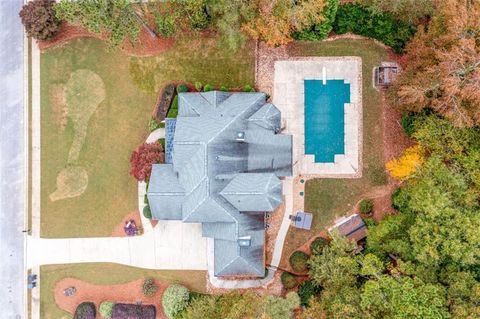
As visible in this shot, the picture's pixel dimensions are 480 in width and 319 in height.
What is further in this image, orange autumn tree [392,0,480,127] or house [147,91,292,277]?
house [147,91,292,277]

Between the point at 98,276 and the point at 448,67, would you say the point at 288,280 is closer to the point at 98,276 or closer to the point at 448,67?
the point at 98,276

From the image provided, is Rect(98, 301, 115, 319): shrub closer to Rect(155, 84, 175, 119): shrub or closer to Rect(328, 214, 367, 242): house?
Rect(155, 84, 175, 119): shrub

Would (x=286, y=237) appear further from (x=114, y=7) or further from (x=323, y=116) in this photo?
→ (x=114, y=7)

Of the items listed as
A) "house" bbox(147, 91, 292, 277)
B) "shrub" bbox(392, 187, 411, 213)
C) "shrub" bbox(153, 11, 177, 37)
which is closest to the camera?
"house" bbox(147, 91, 292, 277)

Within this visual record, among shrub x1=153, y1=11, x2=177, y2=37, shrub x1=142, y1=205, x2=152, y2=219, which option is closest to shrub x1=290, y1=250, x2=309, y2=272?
shrub x1=142, y1=205, x2=152, y2=219

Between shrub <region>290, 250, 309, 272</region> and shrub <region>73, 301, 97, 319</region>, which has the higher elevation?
shrub <region>290, 250, 309, 272</region>

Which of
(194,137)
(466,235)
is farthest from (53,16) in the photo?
(466,235)

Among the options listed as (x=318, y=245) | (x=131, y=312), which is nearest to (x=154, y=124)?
(x=131, y=312)

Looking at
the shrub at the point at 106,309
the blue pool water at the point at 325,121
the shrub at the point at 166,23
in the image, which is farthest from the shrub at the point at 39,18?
the shrub at the point at 106,309
